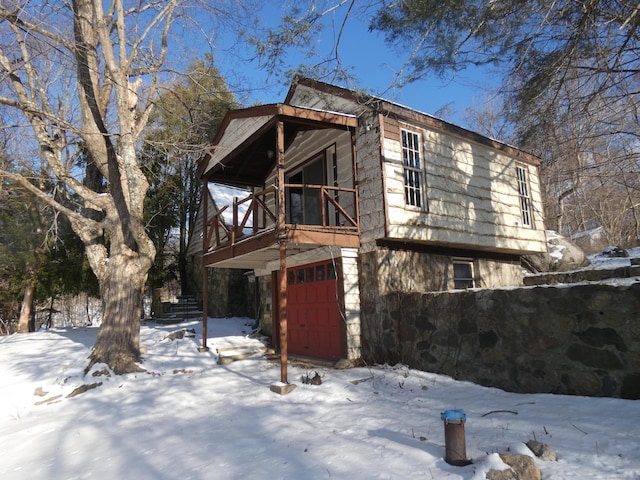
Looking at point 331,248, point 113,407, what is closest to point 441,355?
point 331,248

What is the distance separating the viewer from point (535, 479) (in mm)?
3047

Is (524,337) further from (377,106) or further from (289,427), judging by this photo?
(377,106)

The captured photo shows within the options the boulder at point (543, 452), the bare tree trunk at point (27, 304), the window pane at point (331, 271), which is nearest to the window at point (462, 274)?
the window pane at point (331, 271)

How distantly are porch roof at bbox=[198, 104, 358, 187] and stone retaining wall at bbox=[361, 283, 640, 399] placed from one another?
3944mm

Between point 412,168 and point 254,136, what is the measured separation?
11.8ft

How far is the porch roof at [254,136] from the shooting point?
7.99m

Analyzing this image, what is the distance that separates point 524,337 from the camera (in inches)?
234

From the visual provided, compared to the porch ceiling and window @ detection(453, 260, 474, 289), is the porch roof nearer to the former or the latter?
the porch ceiling

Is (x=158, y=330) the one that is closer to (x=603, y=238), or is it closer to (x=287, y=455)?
(x=287, y=455)

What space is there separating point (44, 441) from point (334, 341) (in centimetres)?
547

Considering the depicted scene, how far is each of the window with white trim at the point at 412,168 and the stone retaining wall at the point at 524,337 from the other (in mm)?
2274

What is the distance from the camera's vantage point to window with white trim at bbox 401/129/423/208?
9.02m

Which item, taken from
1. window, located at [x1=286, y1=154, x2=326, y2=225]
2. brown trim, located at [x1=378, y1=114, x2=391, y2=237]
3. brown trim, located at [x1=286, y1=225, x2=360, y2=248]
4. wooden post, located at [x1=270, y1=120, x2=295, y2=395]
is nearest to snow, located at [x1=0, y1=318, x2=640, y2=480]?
wooden post, located at [x1=270, y1=120, x2=295, y2=395]

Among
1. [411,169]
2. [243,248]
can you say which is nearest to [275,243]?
[243,248]
